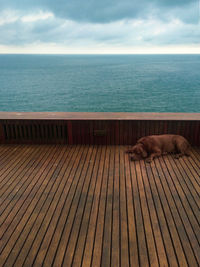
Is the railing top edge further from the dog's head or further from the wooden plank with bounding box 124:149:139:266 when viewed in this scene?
the wooden plank with bounding box 124:149:139:266

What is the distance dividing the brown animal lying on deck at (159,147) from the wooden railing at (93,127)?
448mm

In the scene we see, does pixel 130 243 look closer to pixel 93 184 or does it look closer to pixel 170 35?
pixel 93 184

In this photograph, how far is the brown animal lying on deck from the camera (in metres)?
4.99

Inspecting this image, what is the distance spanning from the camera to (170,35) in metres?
135

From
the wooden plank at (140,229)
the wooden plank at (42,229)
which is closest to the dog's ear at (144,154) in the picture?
the wooden plank at (140,229)

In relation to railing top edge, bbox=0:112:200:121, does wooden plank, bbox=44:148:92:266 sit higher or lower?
lower

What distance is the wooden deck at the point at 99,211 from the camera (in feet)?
7.84

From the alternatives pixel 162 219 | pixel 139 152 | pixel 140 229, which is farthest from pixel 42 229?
pixel 139 152

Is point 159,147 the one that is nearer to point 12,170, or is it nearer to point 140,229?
point 140,229

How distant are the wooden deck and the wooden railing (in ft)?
2.94

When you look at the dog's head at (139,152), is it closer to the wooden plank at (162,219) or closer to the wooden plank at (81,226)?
the wooden plank at (162,219)

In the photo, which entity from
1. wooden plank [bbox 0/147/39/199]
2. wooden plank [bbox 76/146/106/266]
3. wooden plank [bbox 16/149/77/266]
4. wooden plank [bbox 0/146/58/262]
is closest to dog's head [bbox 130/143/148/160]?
wooden plank [bbox 76/146/106/266]

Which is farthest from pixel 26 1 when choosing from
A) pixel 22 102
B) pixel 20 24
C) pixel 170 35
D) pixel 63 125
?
pixel 63 125

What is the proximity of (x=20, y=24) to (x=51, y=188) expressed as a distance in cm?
16328
